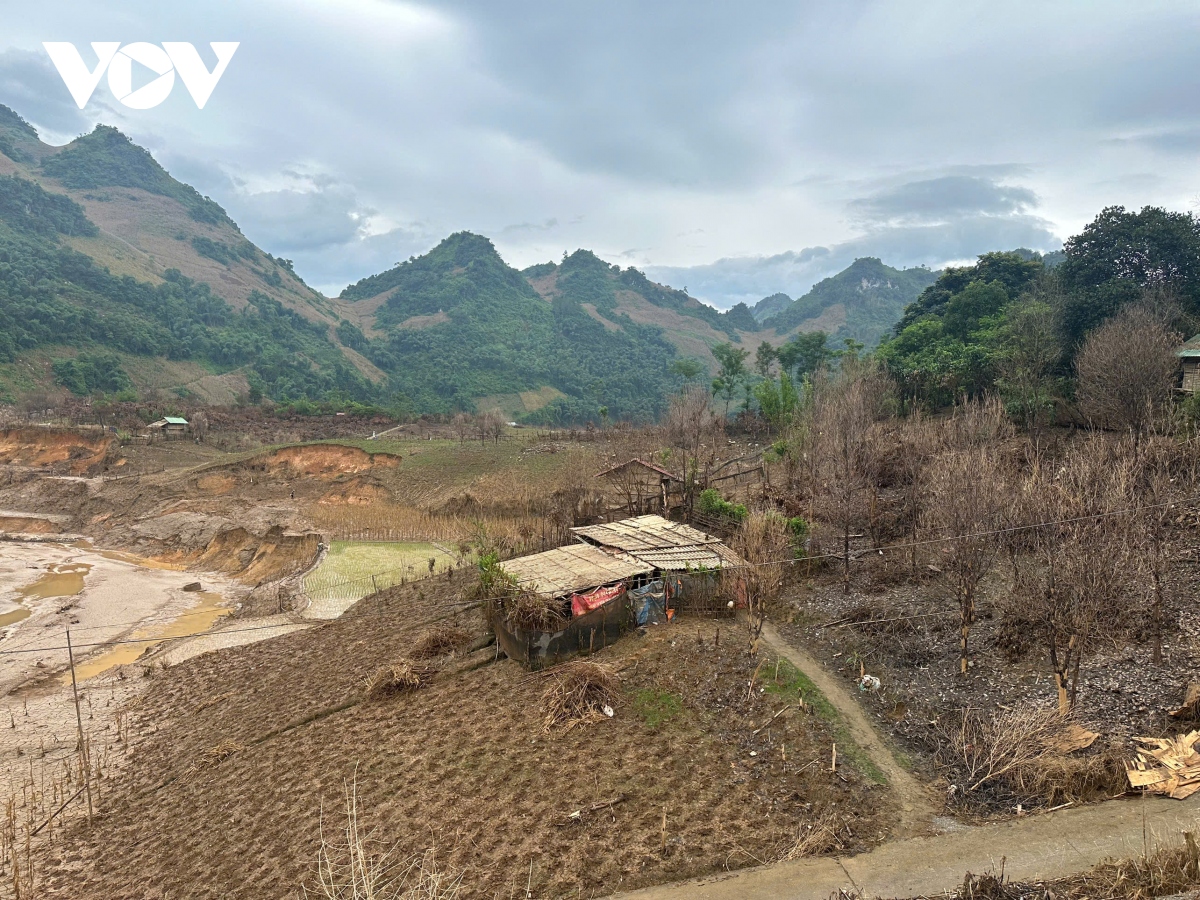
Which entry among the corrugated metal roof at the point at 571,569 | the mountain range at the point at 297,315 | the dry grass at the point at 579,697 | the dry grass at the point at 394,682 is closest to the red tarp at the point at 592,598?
the corrugated metal roof at the point at 571,569

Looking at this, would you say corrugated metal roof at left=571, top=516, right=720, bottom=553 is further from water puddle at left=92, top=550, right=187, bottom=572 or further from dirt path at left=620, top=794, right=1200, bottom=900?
water puddle at left=92, top=550, right=187, bottom=572

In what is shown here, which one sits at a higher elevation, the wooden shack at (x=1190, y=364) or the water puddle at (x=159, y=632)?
the wooden shack at (x=1190, y=364)

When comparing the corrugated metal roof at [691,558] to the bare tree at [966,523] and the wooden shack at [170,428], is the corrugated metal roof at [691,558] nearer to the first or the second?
the bare tree at [966,523]

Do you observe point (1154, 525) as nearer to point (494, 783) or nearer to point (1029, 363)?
point (494, 783)

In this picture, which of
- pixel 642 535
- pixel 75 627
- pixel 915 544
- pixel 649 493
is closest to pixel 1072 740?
pixel 915 544

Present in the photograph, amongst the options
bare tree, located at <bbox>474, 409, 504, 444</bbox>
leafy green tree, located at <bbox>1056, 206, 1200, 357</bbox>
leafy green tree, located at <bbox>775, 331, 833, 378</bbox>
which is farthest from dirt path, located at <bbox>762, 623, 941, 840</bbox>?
leafy green tree, located at <bbox>775, 331, 833, 378</bbox>

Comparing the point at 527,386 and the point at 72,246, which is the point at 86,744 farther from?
the point at 72,246
